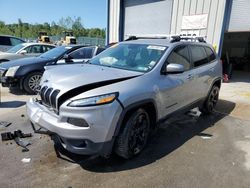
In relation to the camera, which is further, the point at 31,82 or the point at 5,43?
the point at 5,43

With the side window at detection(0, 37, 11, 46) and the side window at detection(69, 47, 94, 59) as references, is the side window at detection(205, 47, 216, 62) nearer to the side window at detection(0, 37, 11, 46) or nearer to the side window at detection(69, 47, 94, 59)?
the side window at detection(69, 47, 94, 59)

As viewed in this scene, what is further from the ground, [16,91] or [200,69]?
[200,69]

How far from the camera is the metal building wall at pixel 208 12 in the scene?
976 cm

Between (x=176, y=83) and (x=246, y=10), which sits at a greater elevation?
(x=246, y=10)

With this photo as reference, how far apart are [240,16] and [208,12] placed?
1292mm

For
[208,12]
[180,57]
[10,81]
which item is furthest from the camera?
[208,12]

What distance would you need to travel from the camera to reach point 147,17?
41.0ft

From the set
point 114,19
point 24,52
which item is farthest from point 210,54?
point 114,19

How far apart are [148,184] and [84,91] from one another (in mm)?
1417

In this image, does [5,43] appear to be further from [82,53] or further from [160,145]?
[160,145]

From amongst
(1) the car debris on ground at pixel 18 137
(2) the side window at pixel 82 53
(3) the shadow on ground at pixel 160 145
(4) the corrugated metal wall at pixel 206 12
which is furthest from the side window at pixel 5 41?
(3) the shadow on ground at pixel 160 145

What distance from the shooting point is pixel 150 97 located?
3.36 meters

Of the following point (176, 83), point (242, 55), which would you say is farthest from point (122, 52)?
point (242, 55)

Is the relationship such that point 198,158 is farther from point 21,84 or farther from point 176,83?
A: point 21,84
